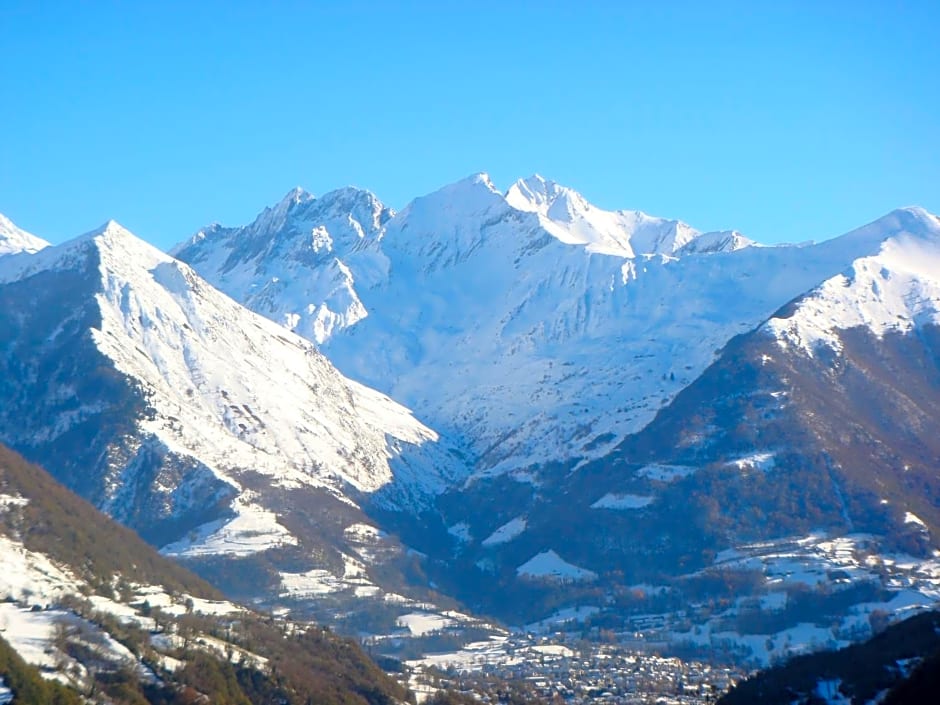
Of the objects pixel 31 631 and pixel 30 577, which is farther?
pixel 30 577

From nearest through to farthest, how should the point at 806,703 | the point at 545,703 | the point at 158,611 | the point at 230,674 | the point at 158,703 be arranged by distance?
1. the point at 806,703
2. the point at 158,703
3. the point at 230,674
4. the point at 158,611
5. the point at 545,703

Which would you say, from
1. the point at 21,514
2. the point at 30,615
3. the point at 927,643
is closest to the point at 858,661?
the point at 927,643

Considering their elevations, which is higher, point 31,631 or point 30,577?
point 30,577

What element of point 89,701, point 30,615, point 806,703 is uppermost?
point 30,615

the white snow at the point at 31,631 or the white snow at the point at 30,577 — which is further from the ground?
the white snow at the point at 30,577

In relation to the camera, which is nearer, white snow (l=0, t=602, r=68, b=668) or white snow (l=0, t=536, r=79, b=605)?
white snow (l=0, t=602, r=68, b=668)

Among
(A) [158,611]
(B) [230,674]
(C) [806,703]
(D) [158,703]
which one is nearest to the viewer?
(C) [806,703]

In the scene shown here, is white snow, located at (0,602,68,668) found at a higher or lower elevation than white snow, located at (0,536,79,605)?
lower

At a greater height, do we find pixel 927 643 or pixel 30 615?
pixel 30 615

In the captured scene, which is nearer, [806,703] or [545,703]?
[806,703]

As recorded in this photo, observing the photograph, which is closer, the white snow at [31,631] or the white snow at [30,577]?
the white snow at [31,631]

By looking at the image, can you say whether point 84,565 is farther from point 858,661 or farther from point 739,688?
point 858,661
